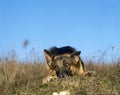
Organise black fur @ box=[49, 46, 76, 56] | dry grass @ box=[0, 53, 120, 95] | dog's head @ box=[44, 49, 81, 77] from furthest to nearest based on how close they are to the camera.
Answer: black fur @ box=[49, 46, 76, 56] → dog's head @ box=[44, 49, 81, 77] → dry grass @ box=[0, 53, 120, 95]

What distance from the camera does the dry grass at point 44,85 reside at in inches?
362

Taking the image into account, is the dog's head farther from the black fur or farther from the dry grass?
the dry grass

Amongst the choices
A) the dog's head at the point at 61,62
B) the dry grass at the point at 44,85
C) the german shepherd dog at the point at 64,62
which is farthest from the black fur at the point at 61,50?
the dry grass at the point at 44,85

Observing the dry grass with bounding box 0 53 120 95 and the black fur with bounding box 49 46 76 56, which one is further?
the black fur with bounding box 49 46 76 56

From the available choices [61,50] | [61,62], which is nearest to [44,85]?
[61,62]

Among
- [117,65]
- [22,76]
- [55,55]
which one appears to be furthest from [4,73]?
[117,65]

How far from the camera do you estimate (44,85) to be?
10109 millimetres

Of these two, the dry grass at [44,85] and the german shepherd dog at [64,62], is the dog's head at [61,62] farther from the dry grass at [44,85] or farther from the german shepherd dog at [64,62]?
the dry grass at [44,85]

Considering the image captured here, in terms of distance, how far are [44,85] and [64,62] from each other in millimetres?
1630

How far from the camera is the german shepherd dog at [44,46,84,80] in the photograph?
37.6ft

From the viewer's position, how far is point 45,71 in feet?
41.8

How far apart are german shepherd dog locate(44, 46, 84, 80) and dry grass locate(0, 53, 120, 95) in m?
0.54

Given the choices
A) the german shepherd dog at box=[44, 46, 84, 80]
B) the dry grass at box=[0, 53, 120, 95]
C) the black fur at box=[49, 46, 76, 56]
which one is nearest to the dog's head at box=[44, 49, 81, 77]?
the german shepherd dog at box=[44, 46, 84, 80]

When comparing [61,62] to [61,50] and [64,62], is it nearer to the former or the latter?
[64,62]
